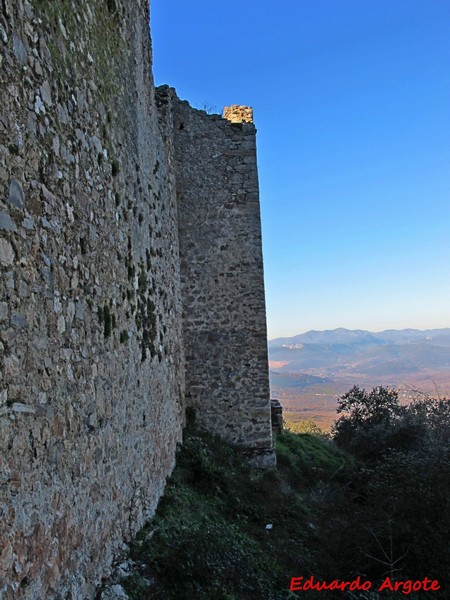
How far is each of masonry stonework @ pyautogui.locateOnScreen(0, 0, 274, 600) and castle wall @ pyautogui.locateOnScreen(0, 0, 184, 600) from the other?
15 mm

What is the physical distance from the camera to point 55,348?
144 inches

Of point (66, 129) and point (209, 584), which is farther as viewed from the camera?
point (209, 584)

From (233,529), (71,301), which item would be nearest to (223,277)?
(233,529)

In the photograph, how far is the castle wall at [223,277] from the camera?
11.9 metres

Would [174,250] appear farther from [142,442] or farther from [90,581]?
[90,581]

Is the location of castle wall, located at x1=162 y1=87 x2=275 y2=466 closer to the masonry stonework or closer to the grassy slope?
the grassy slope

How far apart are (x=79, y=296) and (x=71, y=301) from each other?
0.71 feet

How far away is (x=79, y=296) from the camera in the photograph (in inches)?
168

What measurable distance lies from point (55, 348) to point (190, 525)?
4187 mm

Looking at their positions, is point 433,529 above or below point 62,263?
below

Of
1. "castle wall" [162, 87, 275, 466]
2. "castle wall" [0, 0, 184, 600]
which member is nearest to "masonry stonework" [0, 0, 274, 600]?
"castle wall" [0, 0, 184, 600]

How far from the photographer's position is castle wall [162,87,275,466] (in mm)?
11914

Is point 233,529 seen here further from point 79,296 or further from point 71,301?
point 71,301

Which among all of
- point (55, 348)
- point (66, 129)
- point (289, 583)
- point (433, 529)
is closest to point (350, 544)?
point (433, 529)
